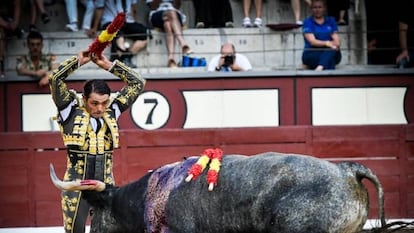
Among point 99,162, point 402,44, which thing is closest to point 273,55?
point 402,44

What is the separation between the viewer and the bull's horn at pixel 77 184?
4473mm

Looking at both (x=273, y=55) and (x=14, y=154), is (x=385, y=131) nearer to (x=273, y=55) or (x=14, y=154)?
(x=273, y=55)

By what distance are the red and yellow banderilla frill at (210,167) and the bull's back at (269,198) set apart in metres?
0.02

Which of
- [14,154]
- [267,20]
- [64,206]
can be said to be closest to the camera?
[64,206]

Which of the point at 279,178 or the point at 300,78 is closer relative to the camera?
the point at 279,178

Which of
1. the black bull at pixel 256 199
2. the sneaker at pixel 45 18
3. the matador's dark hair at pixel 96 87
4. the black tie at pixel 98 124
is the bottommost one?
the black bull at pixel 256 199

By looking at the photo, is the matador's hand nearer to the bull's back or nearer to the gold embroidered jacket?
the gold embroidered jacket

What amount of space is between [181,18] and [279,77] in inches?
45.9

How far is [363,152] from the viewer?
8766 mm

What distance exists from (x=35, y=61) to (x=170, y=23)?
1.31 m

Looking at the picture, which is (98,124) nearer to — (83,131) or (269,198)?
(83,131)

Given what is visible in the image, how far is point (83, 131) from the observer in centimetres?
487

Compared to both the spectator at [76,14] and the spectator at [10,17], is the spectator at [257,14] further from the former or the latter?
the spectator at [10,17]

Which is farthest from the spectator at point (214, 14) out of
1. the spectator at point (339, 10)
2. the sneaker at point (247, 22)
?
the spectator at point (339, 10)
